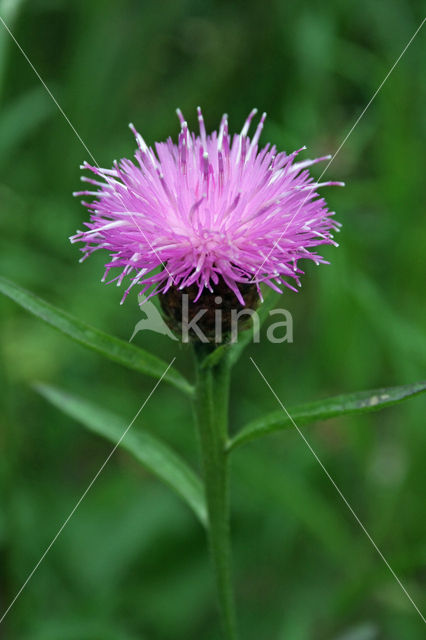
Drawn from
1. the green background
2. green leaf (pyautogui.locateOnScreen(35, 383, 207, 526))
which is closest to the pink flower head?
green leaf (pyautogui.locateOnScreen(35, 383, 207, 526))

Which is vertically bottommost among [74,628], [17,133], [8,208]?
[74,628]

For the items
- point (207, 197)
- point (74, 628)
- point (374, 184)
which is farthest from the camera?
point (374, 184)

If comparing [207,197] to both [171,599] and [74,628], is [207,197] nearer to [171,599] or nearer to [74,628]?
[74,628]

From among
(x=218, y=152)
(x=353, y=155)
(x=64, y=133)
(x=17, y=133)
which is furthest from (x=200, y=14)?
(x=218, y=152)

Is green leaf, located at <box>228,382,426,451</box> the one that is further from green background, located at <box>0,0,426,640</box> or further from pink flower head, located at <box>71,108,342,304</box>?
green background, located at <box>0,0,426,640</box>

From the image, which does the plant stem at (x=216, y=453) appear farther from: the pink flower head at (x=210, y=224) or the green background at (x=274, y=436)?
the green background at (x=274, y=436)
